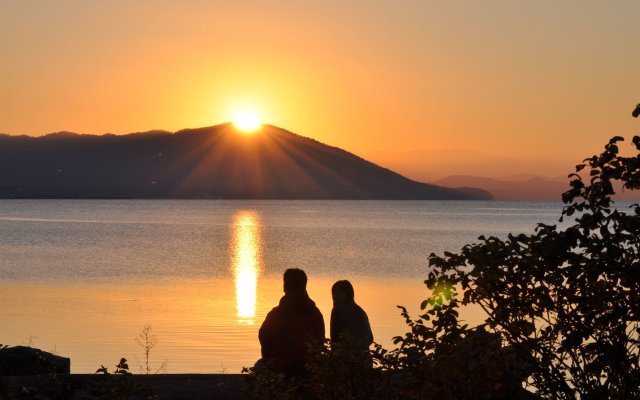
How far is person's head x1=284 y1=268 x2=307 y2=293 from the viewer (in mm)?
9961

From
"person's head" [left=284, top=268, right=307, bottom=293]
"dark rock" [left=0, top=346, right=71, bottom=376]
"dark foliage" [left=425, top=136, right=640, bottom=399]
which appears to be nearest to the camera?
"dark foliage" [left=425, top=136, right=640, bottom=399]

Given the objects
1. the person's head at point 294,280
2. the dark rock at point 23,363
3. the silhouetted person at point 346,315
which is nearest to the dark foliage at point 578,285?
the person's head at point 294,280

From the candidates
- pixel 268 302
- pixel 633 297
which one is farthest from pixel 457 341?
pixel 268 302

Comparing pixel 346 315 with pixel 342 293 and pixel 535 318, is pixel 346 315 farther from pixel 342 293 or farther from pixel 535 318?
pixel 535 318

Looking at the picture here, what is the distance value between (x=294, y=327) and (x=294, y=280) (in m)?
0.45

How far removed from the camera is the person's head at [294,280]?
392 inches

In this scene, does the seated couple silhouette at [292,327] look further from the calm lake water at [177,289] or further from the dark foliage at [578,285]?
the calm lake water at [177,289]

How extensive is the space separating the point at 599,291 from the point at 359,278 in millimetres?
42179

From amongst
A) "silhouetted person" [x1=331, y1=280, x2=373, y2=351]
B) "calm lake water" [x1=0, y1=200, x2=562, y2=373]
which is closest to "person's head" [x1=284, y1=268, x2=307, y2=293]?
"silhouetted person" [x1=331, y1=280, x2=373, y2=351]

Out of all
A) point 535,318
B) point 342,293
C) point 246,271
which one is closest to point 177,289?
point 246,271

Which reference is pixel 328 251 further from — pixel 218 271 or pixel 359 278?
pixel 359 278

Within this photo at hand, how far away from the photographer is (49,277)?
45.1 meters

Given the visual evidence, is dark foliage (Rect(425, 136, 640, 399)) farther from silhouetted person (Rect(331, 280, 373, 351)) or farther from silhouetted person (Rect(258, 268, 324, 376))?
silhouetted person (Rect(331, 280, 373, 351))

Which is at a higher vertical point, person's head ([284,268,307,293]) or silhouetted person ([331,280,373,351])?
person's head ([284,268,307,293])
